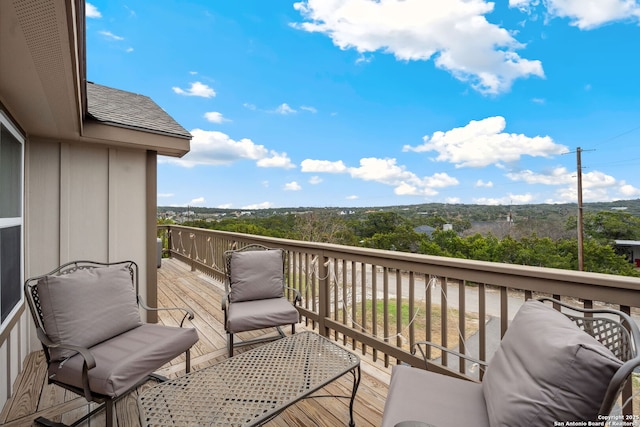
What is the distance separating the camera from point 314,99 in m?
22.0

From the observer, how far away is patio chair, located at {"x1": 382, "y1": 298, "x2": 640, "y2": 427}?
0.96 m

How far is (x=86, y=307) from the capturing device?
2072 mm

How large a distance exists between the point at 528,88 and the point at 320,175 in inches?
747

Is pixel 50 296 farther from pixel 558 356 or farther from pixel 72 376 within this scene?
pixel 558 356

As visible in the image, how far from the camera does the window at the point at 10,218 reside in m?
2.21

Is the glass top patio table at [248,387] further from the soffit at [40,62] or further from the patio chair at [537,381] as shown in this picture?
the soffit at [40,62]

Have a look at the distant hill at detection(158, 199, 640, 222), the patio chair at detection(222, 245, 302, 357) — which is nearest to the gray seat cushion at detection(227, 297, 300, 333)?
the patio chair at detection(222, 245, 302, 357)

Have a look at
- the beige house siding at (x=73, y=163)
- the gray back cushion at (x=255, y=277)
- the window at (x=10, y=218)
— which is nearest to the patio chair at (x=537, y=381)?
the gray back cushion at (x=255, y=277)

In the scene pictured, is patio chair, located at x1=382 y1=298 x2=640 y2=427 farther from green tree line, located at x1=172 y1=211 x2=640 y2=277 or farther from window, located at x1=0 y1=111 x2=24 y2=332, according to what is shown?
green tree line, located at x1=172 y1=211 x2=640 y2=277

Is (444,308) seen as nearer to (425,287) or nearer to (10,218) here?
(425,287)

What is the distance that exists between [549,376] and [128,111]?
15.6ft

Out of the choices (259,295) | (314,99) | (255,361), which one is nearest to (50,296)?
(255,361)

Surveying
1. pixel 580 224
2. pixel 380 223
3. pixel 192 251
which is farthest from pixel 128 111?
pixel 580 224

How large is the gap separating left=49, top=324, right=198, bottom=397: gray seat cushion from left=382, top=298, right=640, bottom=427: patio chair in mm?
1571
